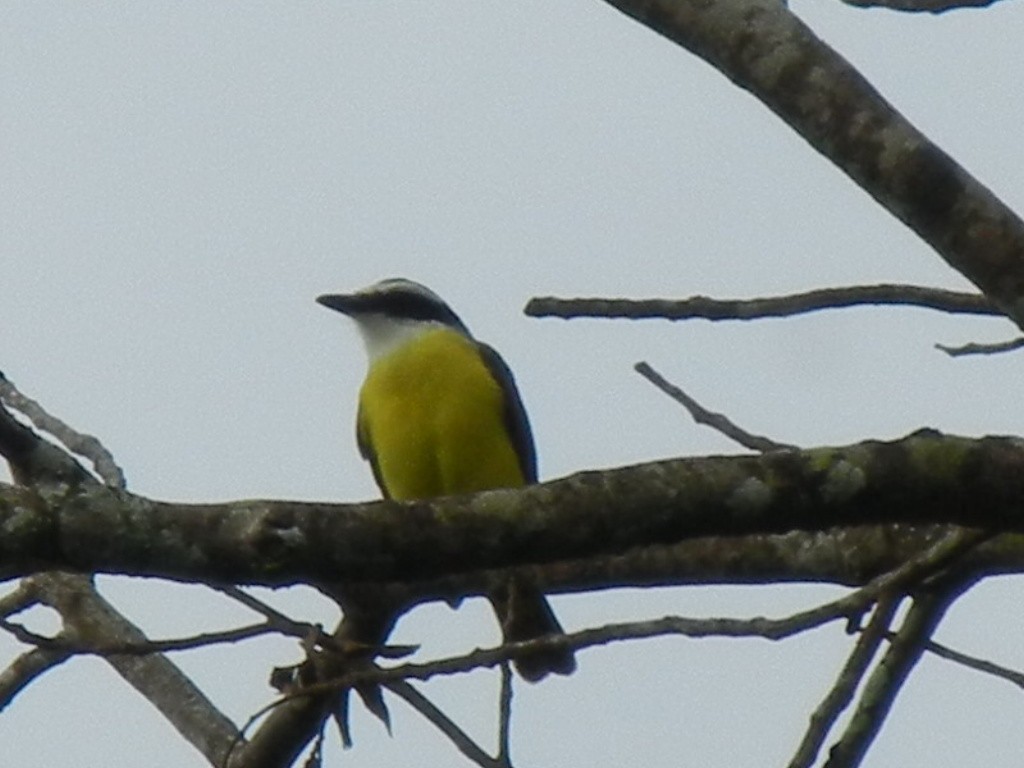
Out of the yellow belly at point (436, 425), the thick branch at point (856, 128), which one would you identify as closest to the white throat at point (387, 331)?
the yellow belly at point (436, 425)

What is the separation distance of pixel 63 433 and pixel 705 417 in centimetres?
159

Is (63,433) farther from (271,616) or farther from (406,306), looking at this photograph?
(406,306)

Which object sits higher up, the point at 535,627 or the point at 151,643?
the point at 535,627

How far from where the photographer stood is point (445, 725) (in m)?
3.49

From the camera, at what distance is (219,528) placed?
2391mm

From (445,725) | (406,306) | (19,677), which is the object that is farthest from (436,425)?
(445,725)

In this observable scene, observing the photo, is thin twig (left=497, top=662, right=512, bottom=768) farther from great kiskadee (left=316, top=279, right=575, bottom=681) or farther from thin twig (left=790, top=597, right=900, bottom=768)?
great kiskadee (left=316, top=279, right=575, bottom=681)

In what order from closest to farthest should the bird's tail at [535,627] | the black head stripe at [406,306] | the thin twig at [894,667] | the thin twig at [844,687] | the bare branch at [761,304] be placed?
the thin twig at [844,687] < the thin twig at [894,667] < the bare branch at [761,304] < the bird's tail at [535,627] < the black head stripe at [406,306]

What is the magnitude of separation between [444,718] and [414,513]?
1.19 metres

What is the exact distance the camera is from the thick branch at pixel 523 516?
2.38 meters

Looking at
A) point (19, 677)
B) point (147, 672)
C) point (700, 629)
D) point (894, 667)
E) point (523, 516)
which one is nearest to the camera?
point (523, 516)

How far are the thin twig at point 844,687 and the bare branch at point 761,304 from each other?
2.04 ft

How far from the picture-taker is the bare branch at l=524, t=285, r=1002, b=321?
11.2 ft

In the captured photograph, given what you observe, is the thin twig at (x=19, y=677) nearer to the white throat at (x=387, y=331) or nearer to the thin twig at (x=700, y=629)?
the thin twig at (x=700, y=629)
